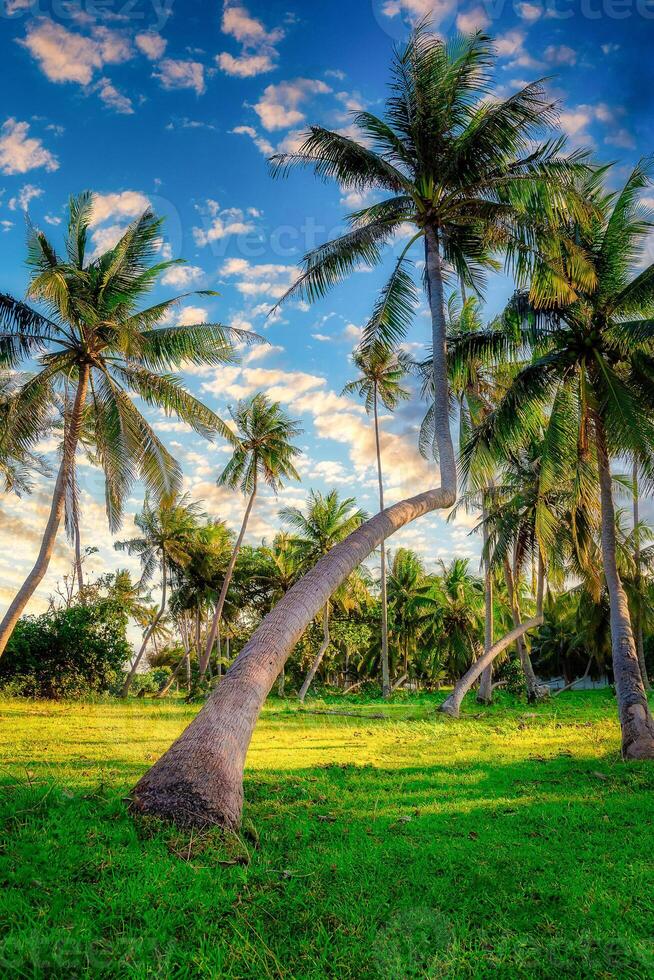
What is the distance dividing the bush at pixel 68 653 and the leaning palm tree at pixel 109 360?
337 inches

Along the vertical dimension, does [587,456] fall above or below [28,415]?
below

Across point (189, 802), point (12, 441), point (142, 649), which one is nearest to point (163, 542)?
point (142, 649)

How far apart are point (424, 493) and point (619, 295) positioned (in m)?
6.24

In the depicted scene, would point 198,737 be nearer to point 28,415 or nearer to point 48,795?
point 48,795

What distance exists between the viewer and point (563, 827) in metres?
5.71

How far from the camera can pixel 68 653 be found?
21.5 metres

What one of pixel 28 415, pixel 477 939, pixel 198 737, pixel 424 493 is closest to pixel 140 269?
pixel 28 415

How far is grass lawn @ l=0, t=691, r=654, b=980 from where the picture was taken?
292cm

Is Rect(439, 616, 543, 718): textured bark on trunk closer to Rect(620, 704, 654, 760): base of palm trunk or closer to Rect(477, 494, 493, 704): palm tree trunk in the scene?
Rect(477, 494, 493, 704): palm tree trunk

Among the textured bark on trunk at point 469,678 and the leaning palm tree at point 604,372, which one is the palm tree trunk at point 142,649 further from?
the leaning palm tree at point 604,372

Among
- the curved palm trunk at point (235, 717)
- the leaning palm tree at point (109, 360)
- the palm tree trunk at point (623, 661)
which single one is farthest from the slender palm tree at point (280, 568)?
the curved palm trunk at point (235, 717)

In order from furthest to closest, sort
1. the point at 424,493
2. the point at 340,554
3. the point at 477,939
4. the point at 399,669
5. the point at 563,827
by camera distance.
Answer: the point at 399,669 → the point at 424,493 → the point at 340,554 → the point at 563,827 → the point at 477,939

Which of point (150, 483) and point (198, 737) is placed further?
point (150, 483)

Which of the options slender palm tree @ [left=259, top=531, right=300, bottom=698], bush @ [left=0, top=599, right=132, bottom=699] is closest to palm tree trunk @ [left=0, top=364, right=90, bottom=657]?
bush @ [left=0, top=599, right=132, bottom=699]
